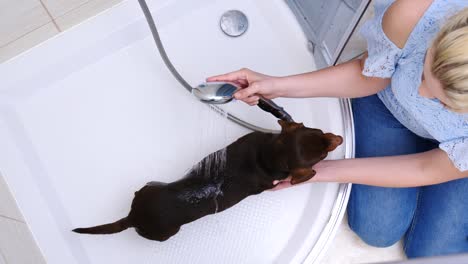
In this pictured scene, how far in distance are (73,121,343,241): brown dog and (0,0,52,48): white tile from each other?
2.13ft

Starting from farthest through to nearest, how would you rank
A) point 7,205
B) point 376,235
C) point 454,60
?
point 376,235
point 7,205
point 454,60

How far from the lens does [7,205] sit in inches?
44.3

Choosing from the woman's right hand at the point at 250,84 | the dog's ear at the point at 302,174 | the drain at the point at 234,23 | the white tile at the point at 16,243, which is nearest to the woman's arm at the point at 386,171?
the dog's ear at the point at 302,174

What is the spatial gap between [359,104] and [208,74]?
47 cm

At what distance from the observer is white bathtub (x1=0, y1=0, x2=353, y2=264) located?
3.84 ft

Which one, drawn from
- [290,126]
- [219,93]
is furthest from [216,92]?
[290,126]

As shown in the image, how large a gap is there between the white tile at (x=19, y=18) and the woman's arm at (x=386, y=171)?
37.6 inches

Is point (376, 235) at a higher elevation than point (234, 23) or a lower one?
lower

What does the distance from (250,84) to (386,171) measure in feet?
1.32

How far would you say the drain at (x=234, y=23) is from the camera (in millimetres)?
1346

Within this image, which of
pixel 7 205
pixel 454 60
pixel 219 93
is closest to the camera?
pixel 454 60

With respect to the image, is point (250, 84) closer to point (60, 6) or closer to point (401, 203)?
point (401, 203)

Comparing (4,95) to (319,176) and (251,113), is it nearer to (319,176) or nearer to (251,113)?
(251,113)

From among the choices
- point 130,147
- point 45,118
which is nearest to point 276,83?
point 130,147
